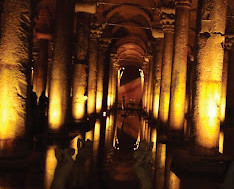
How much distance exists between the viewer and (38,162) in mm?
6609

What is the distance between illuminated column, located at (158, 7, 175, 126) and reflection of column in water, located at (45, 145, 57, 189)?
6.18 m

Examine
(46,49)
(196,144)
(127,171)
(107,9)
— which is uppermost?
(107,9)

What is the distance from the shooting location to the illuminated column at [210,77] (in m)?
7.21

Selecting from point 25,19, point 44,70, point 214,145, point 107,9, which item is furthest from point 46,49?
point 214,145

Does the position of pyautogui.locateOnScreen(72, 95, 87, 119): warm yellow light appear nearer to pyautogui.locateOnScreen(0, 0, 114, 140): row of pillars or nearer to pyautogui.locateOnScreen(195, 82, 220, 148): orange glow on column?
pyautogui.locateOnScreen(0, 0, 114, 140): row of pillars

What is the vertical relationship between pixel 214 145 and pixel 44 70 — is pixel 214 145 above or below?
below

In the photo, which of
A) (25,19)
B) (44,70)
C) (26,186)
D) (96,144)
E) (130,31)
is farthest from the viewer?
(130,31)

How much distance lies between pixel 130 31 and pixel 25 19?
21.8 metres

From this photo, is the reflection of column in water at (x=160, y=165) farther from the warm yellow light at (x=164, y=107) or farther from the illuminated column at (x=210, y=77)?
the warm yellow light at (x=164, y=107)

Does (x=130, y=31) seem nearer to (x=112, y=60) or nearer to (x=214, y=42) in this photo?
(x=112, y=60)

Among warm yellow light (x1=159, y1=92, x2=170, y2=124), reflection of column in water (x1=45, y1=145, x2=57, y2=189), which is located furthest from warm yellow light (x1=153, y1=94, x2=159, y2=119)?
reflection of column in water (x1=45, y1=145, x2=57, y2=189)

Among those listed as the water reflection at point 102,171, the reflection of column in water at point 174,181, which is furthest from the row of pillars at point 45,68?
the reflection of column in water at point 174,181

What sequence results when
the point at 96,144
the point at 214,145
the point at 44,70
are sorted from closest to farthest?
1. the point at 214,145
2. the point at 96,144
3. the point at 44,70

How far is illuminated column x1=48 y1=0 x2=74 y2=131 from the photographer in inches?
391
